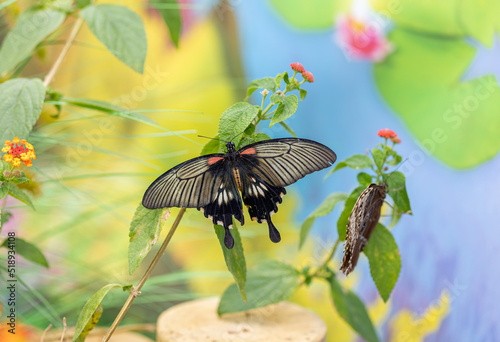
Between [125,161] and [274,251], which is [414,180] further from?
[125,161]

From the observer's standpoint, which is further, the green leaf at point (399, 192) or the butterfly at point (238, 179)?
the green leaf at point (399, 192)

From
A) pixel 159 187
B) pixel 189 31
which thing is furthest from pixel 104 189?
pixel 159 187

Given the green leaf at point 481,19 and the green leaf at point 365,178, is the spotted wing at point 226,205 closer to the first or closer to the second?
the green leaf at point 365,178

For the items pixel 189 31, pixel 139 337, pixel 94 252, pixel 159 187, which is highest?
pixel 189 31

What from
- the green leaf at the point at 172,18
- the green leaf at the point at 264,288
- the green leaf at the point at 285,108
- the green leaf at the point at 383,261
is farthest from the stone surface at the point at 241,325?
the green leaf at the point at 172,18

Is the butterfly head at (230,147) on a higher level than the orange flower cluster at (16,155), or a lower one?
higher

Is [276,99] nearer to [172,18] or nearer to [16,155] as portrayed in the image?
[16,155]

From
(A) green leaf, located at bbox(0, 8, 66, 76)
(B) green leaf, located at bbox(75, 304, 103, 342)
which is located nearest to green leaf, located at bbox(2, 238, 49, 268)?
(B) green leaf, located at bbox(75, 304, 103, 342)
